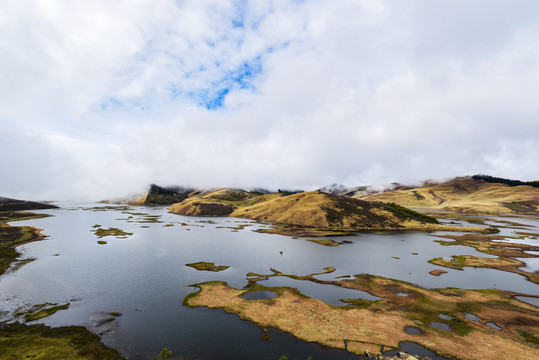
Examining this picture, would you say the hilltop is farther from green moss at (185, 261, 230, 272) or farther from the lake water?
green moss at (185, 261, 230, 272)


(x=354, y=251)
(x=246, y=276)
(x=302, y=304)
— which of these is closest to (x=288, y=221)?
(x=354, y=251)

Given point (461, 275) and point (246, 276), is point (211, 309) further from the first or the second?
point (461, 275)

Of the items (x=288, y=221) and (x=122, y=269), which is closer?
(x=122, y=269)

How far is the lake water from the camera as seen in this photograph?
33.1 metres

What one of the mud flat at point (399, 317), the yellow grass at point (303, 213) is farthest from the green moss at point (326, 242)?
the mud flat at point (399, 317)

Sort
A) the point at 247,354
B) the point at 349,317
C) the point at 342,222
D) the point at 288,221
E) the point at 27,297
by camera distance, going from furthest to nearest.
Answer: the point at 288,221, the point at 342,222, the point at 27,297, the point at 349,317, the point at 247,354

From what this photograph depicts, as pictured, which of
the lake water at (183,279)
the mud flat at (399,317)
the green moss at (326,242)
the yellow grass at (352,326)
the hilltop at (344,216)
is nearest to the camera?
the yellow grass at (352,326)

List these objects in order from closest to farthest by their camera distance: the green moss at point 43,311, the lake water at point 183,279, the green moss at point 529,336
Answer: the lake water at point 183,279 < the green moss at point 529,336 < the green moss at point 43,311

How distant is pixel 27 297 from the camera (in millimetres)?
44562

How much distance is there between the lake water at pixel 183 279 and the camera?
33.1 m

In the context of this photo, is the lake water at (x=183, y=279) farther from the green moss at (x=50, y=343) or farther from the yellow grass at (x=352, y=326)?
the yellow grass at (x=352, y=326)

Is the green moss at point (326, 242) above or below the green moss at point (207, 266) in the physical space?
above

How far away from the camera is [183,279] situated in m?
57.6

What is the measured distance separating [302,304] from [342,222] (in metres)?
122
